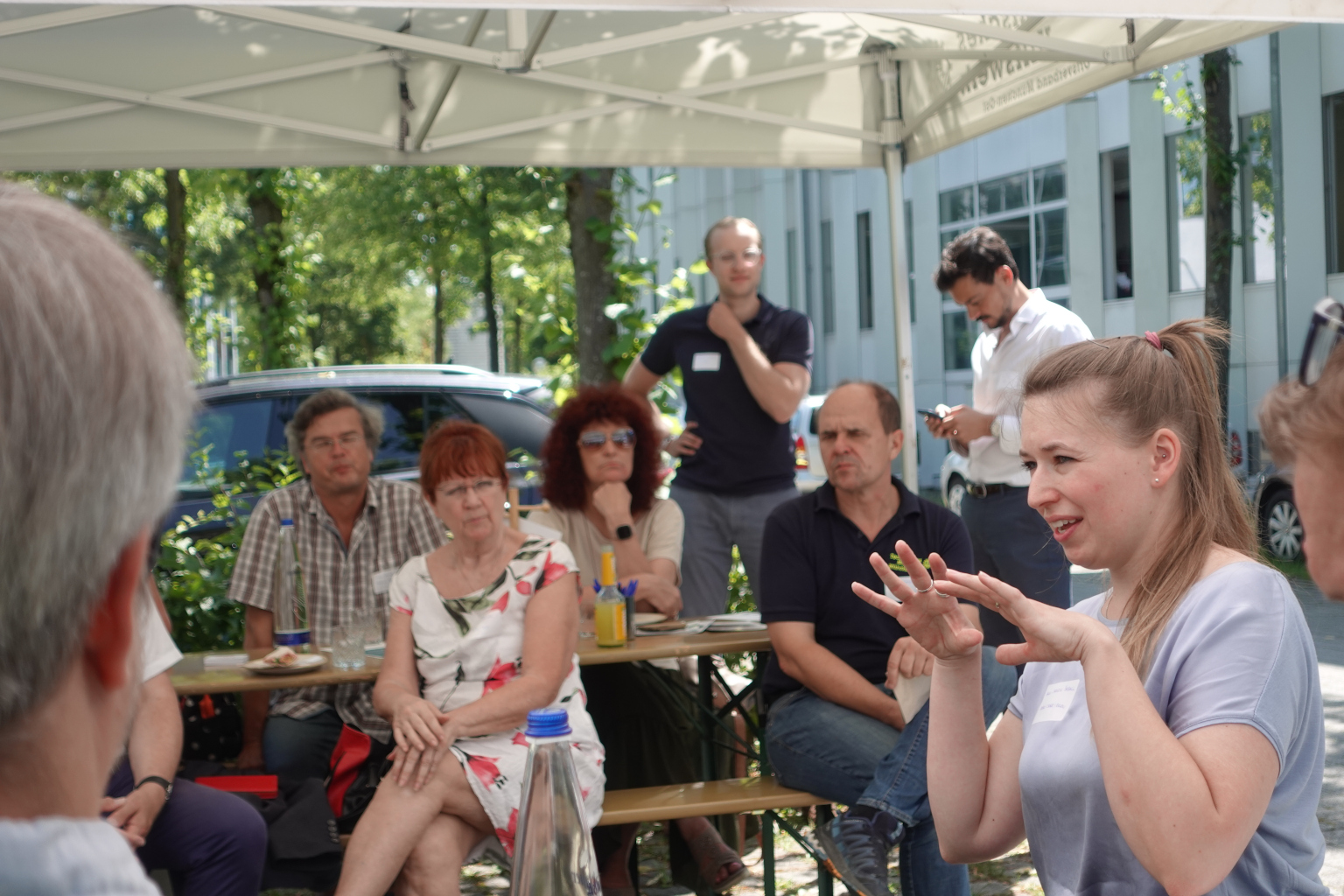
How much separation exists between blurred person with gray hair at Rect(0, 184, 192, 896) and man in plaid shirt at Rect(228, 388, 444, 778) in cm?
346

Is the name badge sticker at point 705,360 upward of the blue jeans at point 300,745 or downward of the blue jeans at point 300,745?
upward

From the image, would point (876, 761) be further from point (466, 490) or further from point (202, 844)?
point (202, 844)

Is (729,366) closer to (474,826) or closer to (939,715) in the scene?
(474,826)

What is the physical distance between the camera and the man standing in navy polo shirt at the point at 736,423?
16.1 ft

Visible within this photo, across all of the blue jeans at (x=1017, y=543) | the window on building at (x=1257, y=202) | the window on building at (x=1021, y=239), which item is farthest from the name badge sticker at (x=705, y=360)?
the window on building at (x=1021, y=239)

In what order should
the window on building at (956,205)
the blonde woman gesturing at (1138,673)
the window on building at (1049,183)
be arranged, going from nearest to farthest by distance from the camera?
the blonde woman gesturing at (1138,673) → the window on building at (1049,183) → the window on building at (956,205)

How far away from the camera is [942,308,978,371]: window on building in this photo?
1919cm

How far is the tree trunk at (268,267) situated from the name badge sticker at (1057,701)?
35.5 feet

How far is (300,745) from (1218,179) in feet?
31.5

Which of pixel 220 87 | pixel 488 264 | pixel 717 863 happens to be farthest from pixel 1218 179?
pixel 488 264

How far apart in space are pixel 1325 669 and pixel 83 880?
305 inches

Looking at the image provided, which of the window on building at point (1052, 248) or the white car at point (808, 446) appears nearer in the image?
the white car at point (808, 446)

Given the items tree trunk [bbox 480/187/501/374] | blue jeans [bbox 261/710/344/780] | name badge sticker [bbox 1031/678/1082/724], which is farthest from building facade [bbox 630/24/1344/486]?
name badge sticker [bbox 1031/678/1082/724]

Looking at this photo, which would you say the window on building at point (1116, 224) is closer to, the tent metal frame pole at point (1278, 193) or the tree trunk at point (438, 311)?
the tent metal frame pole at point (1278, 193)
